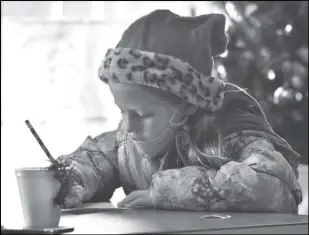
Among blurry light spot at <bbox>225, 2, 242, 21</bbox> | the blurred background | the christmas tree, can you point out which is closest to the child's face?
the christmas tree

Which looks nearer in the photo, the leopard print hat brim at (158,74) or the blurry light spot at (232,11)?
the leopard print hat brim at (158,74)

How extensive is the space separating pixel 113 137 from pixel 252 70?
2212 millimetres

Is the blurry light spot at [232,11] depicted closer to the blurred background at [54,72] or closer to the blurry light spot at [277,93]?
the blurry light spot at [277,93]

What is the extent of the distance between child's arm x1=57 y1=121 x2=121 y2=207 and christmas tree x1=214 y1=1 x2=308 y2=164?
2137mm

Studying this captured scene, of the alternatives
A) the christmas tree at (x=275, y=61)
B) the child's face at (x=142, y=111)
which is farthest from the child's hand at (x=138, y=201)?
the christmas tree at (x=275, y=61)

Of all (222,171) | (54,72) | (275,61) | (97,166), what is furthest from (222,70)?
(222,171)

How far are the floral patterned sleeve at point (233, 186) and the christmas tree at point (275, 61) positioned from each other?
233 centimetres

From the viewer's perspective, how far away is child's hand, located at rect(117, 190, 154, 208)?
4.83ft

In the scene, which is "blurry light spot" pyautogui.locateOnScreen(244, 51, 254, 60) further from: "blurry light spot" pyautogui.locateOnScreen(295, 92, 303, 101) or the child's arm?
the child's arm

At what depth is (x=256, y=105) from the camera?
1.64m

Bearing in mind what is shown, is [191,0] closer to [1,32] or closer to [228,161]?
[1,32]

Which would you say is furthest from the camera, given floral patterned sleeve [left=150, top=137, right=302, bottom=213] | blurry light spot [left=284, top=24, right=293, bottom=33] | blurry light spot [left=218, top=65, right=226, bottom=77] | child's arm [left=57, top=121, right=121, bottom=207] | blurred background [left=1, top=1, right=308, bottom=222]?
blurred background [left=1, top=1, right=308, bottom=222]

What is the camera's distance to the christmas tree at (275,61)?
379 centimetres

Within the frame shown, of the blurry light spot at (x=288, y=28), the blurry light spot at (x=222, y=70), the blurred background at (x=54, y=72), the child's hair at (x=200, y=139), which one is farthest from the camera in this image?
the blurred background at (x=54, y=72)
